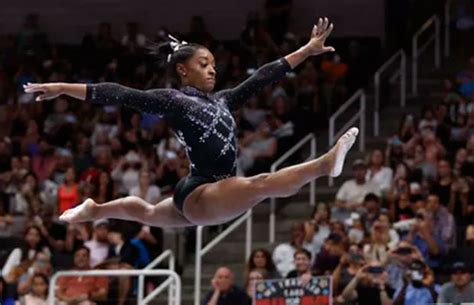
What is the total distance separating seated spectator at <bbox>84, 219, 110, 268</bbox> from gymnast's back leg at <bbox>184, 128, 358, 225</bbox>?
482 centimetres

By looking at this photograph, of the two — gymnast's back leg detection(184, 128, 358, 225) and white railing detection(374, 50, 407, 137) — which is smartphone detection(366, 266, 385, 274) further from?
white railing detection(374, 50, 407, 137)

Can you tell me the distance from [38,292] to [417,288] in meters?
3.35

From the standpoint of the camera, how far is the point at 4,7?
18.5 m

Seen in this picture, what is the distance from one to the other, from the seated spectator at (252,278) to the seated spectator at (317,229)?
82 cm

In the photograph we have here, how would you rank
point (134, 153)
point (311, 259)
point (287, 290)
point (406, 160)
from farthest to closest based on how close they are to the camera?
point (134, 153) < point (406, 160) < point (311, 259) < point (287, 290)

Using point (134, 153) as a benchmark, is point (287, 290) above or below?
below

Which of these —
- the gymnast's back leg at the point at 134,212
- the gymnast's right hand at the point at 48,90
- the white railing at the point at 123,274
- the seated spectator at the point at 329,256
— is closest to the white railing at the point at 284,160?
the seated spectator at the point at 329,256

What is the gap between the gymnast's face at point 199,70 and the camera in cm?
838

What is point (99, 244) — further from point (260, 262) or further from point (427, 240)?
point (427, 240)

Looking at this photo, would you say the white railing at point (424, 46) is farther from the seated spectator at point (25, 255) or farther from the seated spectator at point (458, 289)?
the seated spectator at point (458, 289)

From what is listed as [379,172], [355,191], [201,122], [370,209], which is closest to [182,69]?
[201,122]

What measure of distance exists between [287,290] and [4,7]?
9135 millimetres

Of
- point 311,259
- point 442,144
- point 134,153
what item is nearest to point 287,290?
point 311,259

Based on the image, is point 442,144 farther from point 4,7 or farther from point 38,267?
point 4,7
